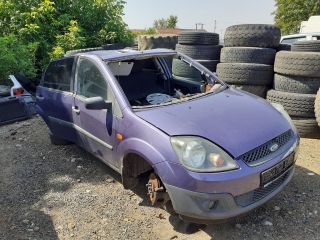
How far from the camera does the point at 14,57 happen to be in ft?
26.6

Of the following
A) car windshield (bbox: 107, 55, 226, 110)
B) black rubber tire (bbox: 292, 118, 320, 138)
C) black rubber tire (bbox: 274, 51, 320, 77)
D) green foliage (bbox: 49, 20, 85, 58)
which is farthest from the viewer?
green foliage (bbox: 49, 20, 85, 58)

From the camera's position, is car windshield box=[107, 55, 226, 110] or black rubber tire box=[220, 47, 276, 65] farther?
black rubber tire box=[220, 47, 276, 65]

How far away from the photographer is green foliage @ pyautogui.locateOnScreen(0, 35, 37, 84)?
7.96 metres

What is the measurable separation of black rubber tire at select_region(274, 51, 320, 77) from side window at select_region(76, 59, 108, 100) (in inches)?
119

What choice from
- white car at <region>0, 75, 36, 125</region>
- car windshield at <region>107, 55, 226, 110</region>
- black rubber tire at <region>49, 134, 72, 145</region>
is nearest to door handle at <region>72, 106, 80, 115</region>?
car windshield at <region>107, 55, 226, 110</region>

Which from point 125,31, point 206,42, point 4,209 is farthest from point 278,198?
point 125,31

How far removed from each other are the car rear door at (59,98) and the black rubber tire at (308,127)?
10.9 ft

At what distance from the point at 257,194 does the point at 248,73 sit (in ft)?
10.7

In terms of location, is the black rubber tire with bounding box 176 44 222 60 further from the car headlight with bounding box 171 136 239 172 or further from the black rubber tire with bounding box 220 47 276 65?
the car headlight with bounding box 171 136 239 172

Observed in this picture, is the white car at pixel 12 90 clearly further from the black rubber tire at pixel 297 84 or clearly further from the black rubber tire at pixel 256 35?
the black rubber tire at pixel 297 84

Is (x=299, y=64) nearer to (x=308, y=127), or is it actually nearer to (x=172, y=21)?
(x=308, y=127)

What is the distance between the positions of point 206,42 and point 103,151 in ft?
12.5

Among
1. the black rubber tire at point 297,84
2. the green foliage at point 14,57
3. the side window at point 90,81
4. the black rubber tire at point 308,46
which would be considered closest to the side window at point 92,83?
the side window at point 90,81

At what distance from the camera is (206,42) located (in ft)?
22.7
